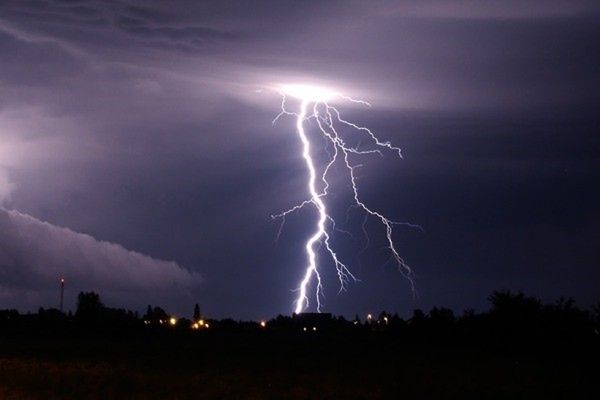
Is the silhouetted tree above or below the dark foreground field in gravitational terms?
above

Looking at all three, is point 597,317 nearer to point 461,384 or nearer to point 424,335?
point 424,335

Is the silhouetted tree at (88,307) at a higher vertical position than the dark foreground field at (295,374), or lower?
higher

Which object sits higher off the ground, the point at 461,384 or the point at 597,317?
the point at 597,317

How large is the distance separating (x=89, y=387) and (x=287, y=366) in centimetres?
1079

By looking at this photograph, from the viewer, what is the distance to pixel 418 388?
83.6 feet

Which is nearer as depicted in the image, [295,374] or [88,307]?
[295,374]

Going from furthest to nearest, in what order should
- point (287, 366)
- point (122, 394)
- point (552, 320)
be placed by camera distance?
point (552, 320)
point (287, 366)
point (122, 394)

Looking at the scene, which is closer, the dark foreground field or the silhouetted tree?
the dark foreground field

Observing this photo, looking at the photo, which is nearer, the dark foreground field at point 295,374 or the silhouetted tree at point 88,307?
the dark foreground field at point 295,374

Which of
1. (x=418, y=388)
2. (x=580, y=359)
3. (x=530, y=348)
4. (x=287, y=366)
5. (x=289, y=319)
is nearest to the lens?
(x=418, y=388)

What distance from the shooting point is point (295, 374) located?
3006cm

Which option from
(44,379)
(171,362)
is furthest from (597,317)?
(44,379)

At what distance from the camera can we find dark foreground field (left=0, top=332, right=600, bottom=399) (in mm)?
23750

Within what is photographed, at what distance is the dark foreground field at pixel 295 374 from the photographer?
23750 mm
